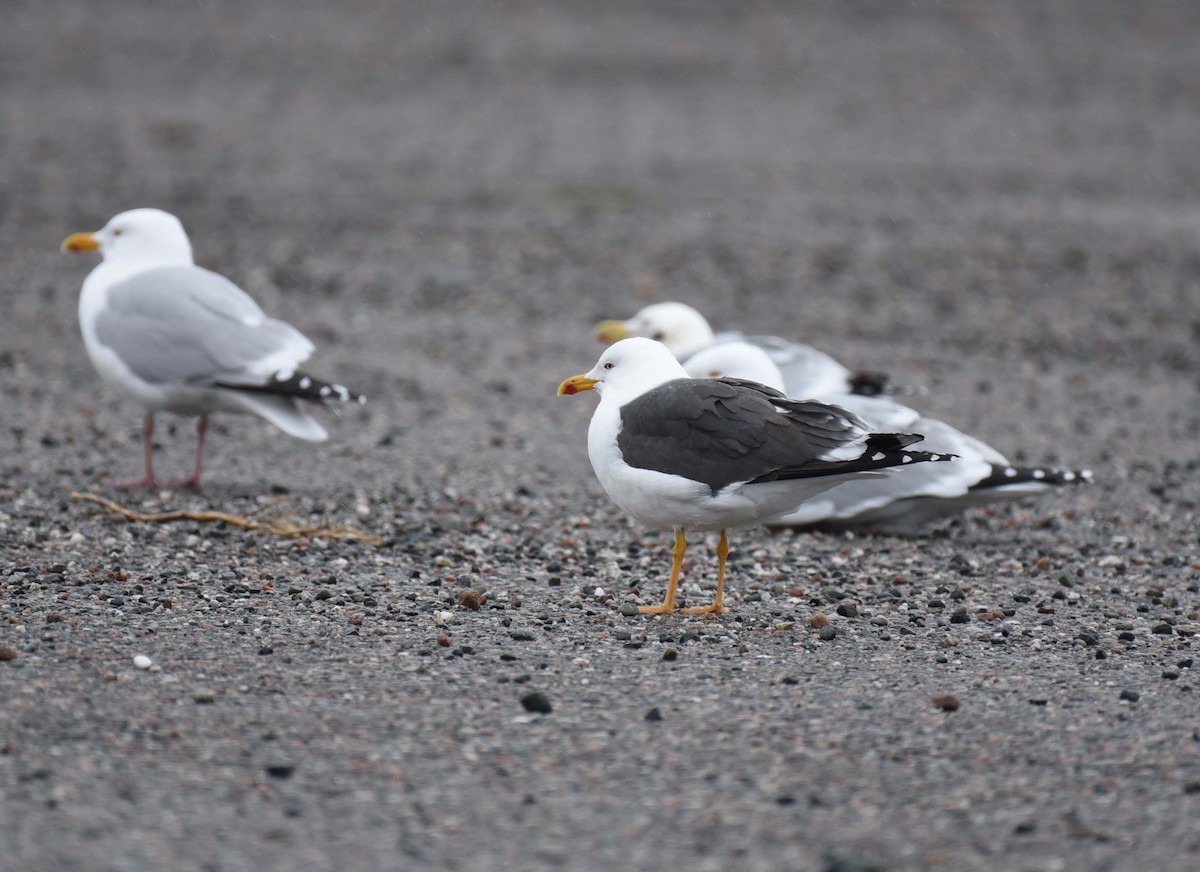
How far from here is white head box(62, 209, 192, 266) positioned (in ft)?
24.8

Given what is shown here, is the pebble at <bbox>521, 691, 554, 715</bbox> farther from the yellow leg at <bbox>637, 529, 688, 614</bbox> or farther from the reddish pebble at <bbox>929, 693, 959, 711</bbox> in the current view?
the reddish pebble at <bbox>929, 693, 959, 711</bbox>

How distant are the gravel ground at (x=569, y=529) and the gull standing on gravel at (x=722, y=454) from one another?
44 cm

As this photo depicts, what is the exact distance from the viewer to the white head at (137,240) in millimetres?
7547

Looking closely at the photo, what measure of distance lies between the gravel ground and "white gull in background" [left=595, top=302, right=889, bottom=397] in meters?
0.77

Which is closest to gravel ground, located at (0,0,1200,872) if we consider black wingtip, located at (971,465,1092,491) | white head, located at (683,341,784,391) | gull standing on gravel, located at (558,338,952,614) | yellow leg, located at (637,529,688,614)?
yellow leg, located at (637,529,688,614)

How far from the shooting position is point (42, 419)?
8.21 m

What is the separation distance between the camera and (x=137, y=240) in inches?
298

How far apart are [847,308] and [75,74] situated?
1314cm

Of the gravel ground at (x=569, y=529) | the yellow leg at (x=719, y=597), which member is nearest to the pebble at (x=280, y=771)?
the gravel ground at (x=569, y=529)

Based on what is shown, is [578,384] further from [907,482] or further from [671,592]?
[907,482]

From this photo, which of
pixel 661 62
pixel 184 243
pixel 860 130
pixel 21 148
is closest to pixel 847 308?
pixel 184 243

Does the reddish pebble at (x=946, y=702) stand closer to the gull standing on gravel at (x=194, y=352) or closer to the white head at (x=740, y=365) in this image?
the white head at (x=740, y=365)

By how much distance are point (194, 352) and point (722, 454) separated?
3.07 m

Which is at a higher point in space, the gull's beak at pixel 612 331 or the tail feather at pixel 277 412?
the gull's beak at pixel 612 331
